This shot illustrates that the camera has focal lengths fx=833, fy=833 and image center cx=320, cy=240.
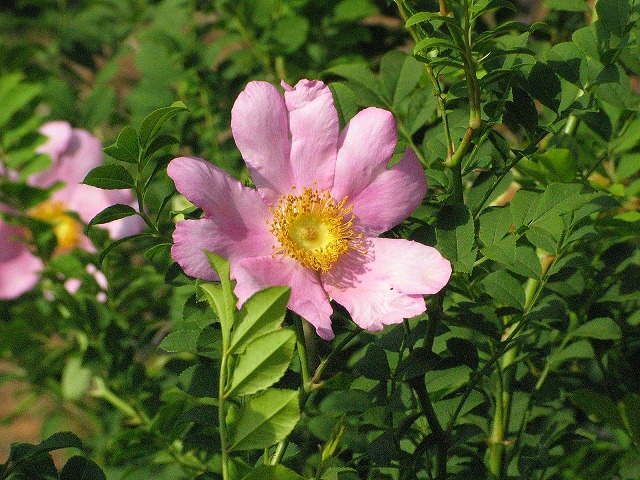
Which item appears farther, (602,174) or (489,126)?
(602,174)

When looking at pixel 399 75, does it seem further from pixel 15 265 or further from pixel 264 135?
pixel 15 265

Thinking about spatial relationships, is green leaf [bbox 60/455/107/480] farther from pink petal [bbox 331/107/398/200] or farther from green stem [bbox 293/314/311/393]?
pink petal [bbox 331/107/398/200]

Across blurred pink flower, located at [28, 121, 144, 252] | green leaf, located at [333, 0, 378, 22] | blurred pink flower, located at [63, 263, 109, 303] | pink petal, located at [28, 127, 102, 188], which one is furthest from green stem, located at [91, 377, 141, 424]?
green leaf, located at [333, 0, 378, 22]

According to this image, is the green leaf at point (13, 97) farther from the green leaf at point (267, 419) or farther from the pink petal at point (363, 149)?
the green leaf at point (267, 419)

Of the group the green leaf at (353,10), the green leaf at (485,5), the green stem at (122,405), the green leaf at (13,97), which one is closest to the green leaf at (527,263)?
the green leaf at (485,5)

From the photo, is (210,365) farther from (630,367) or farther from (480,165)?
(630,367)

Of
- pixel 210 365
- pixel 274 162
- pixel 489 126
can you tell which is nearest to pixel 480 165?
pixel 489 126
